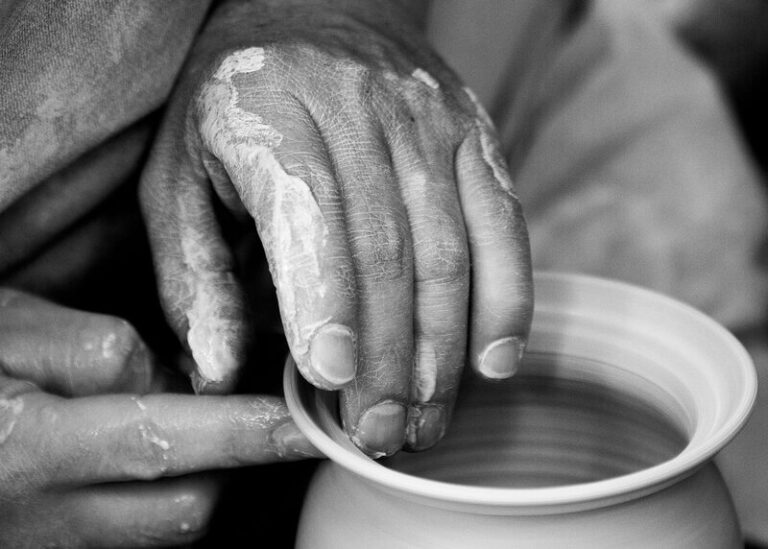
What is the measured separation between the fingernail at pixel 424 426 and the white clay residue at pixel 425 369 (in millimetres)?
25

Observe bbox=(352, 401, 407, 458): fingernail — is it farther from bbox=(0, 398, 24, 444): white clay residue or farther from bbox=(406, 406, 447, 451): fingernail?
bbox=(0, 398, 24, 444): white clay residue

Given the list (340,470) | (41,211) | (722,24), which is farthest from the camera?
(722,24)

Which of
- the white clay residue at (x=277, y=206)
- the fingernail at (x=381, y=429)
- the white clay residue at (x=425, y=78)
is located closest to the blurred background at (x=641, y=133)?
the white clay residue at (x=425, y=78)

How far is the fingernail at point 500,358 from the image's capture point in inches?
34.1

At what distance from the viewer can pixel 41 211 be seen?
1.07 m

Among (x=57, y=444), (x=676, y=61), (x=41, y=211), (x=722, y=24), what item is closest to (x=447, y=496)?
(x=57, y=444)

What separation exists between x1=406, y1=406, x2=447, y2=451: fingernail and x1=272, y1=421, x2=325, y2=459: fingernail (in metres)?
0.09

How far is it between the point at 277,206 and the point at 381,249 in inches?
3.8

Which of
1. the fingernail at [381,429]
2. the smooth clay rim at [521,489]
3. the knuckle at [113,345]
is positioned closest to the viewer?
the smooth clay rim at [521,489]

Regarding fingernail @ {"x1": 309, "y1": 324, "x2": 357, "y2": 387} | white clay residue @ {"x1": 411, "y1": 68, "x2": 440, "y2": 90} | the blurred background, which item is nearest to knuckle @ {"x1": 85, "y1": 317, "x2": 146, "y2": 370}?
fingernail @ {"x1": 309, "y1": 324, "x2": 357, "y2": 387}

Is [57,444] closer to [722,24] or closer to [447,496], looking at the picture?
[447,496]

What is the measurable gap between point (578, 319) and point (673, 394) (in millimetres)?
135

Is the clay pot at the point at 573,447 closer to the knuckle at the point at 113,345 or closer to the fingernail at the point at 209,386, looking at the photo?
the fingernail at the point at 209,386

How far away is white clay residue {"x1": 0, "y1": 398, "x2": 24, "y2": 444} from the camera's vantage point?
0.90m
